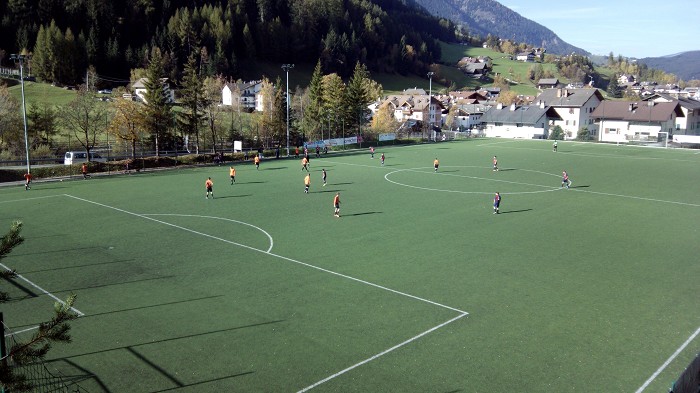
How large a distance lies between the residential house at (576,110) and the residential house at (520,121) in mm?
3149

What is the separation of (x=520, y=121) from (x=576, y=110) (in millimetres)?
12161

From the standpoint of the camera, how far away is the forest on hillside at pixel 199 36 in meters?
106

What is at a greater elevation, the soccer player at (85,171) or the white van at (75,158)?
the white van at (75,158)

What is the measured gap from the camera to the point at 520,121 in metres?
94.4

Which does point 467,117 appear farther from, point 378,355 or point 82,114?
point 378,355

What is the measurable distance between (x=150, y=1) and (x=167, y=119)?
293 feet

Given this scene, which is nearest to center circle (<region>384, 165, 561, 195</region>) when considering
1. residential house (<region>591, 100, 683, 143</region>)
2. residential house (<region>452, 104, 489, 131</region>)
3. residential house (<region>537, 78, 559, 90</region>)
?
residential house (<region>591, 100, 683, 143</region>)

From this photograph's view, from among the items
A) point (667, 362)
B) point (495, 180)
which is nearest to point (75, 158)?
point (495, 180)

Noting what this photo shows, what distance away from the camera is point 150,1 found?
13238cm

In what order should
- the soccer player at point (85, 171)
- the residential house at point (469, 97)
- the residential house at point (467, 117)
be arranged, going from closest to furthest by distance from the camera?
1. the soccer player at point (85, 171)
2. the residential house at point (467, 117)
3. the residential house at point (469, 97)

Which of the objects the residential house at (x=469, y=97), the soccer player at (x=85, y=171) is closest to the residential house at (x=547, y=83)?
the residential house at (x=469, y=97)

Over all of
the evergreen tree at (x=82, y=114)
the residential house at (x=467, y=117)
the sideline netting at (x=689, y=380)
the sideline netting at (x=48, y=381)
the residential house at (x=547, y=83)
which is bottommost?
the sideline netting at (x=48, y=381)

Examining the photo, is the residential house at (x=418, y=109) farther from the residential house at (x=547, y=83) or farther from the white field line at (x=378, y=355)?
the white field line at (x=378, y=355)

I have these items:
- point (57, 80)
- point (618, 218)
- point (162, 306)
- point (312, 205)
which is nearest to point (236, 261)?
point (162, 306)
